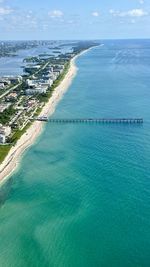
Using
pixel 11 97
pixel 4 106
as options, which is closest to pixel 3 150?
pixel 4 106

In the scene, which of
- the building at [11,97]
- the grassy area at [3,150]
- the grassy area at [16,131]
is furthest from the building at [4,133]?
the building at [11,97]

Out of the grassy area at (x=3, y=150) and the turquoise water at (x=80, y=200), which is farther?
the grassy area at (x=3, y=150)

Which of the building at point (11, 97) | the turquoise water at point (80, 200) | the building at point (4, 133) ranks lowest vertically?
the building at point (11, 97)

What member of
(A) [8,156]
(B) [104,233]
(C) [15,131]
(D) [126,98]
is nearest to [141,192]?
(B) [104,233]

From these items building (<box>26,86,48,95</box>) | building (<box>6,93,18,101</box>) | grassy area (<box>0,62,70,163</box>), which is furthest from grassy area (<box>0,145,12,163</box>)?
building (<box>26,86,48,95</box>)

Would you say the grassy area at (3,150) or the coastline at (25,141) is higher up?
the grassy area at (3,150)

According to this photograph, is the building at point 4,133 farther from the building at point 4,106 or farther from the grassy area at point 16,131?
the building at point 4,106

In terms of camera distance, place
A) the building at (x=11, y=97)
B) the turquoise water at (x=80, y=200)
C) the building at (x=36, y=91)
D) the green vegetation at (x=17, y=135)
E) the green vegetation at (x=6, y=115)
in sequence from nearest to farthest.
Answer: the turquoise water at (x=80, y=200), the green vegetation at (x=17, y=135), the green vegetation at (x=6, y=115), the building at (x=11, y=97), the building at (x=36, y=91)

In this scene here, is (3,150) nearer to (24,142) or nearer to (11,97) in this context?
(24,142)

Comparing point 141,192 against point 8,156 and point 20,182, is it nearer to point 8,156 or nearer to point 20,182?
point 20,182
